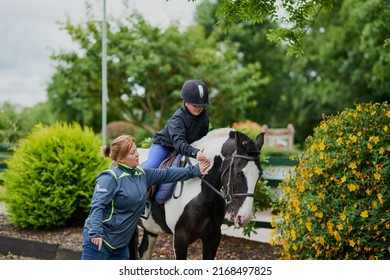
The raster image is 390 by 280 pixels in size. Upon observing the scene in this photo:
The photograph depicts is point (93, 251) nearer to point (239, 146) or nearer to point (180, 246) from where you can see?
point (180, 246)

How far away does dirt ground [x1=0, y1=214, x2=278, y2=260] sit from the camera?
761 cm

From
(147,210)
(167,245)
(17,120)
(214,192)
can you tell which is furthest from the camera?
(17,120)

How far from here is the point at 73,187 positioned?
8.73m

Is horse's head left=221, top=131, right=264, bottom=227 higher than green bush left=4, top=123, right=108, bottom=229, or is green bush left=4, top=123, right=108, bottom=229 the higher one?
horse's head left=221, top=131, right=264, bottom=227

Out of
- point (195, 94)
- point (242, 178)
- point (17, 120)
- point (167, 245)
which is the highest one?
point (195, 94)

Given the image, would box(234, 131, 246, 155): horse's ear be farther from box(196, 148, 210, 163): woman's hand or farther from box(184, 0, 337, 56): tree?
box(184, 0, 337, 56): tree

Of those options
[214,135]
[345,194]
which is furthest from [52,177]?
[345,194]

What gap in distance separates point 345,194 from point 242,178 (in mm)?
1025

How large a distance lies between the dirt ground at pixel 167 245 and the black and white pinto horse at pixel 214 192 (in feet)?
7.16

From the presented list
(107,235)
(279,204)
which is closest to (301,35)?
(279,204)

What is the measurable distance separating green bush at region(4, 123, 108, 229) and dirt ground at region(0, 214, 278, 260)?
0.53ft

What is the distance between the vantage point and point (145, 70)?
2622 centimetres

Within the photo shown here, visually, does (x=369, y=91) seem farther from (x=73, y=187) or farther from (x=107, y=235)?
(x=107, y=235)

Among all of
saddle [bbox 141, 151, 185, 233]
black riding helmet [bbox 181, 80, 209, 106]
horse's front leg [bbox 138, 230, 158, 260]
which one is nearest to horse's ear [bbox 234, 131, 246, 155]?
black riding helmet [bbox 181, 80, 209, 106]
